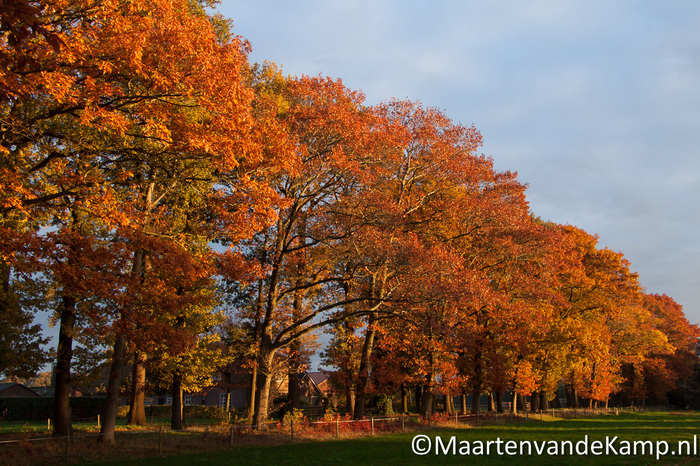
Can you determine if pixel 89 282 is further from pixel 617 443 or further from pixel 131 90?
pixel 617 443

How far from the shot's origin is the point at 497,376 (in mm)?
34438

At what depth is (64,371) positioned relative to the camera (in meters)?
22.6

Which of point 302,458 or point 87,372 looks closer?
point 302,458

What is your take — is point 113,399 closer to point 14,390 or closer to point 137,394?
point 137,394

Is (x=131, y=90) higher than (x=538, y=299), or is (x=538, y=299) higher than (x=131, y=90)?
(x=131, y=90)

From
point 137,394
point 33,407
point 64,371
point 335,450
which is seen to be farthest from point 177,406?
point 33,407

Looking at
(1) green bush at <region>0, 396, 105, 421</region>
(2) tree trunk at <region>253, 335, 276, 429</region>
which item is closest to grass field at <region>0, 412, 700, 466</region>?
(2) tree trunk at <region>253, 335, 276, 429</region>

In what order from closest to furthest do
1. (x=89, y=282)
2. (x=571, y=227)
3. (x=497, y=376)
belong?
(x=89, y=282) < (x=497, y=376) < (x=571, y=227)

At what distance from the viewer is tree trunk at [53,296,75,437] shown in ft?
72.0

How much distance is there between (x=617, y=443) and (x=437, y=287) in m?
10.9

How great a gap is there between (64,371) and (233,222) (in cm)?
1143

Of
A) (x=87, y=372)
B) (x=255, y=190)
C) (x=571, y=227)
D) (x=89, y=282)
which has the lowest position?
(x=87, y=372)

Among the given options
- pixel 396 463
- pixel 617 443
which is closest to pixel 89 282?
pixel 396 463

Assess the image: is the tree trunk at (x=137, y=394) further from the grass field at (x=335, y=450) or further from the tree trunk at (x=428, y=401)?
the tree trunk at (x=428, y=401)
